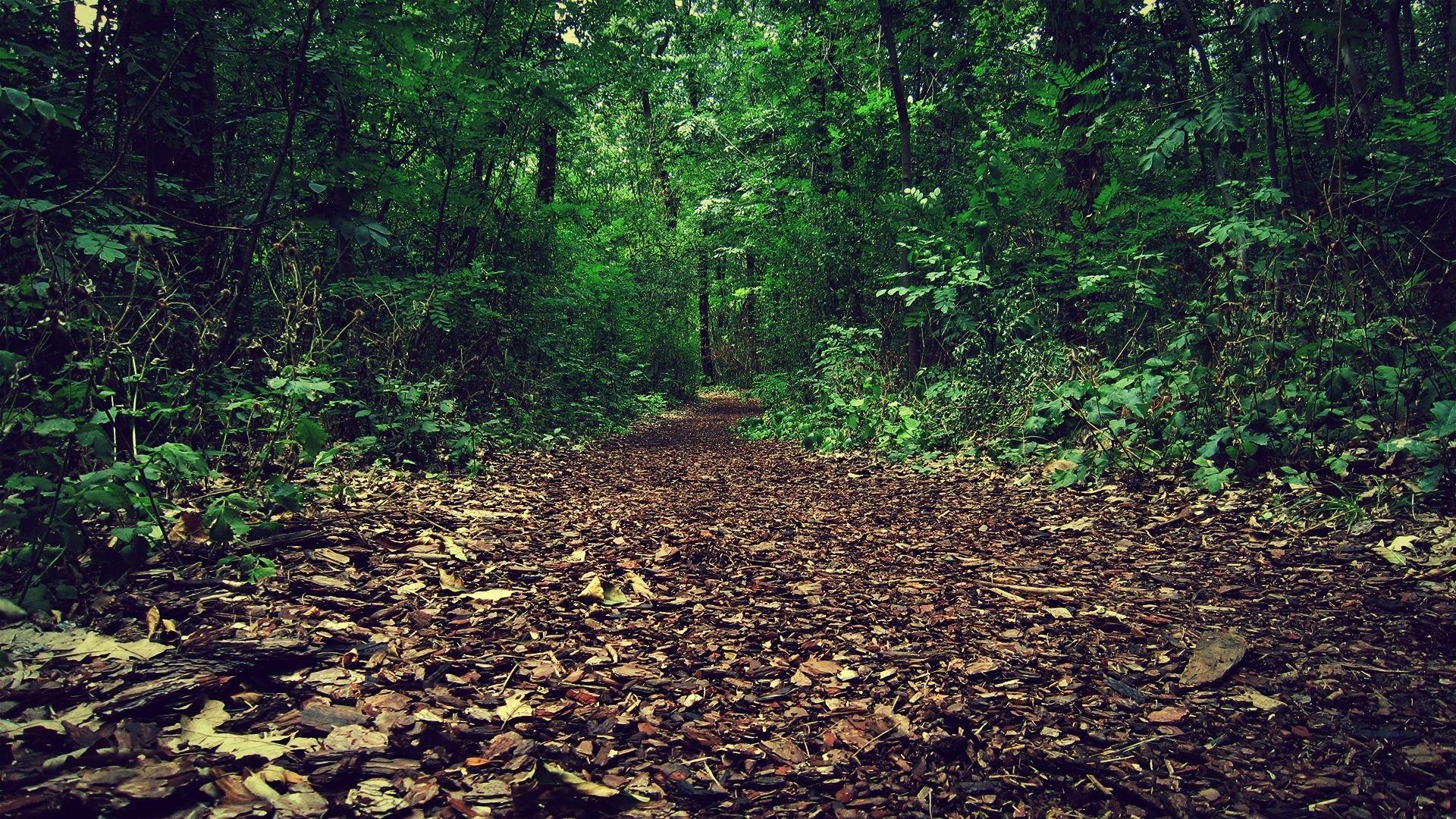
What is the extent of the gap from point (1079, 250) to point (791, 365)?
7.39 metres

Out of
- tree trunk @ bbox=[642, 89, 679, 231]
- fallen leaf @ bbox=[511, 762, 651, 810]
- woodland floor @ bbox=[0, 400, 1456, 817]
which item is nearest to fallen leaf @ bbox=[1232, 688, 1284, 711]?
woodland floor @ bbox=[0, 400, 1456, 817]

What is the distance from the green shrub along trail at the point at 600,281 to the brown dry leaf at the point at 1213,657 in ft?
0.25

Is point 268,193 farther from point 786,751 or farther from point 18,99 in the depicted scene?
point 786,751

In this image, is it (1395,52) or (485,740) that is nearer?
(485,740)

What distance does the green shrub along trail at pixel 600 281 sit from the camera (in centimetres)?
238

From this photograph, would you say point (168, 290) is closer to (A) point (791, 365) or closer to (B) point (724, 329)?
(A) point (791, 365)

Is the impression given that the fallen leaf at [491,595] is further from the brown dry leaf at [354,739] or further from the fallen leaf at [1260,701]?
the fallen leaf at [1260,701]

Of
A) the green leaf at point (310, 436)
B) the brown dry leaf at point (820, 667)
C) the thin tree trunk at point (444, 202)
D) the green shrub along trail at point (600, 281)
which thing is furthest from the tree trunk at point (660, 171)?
the brown dry leaf at point (820, 667)

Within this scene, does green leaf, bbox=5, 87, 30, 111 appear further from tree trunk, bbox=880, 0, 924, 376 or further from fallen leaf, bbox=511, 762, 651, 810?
tree trunk, bbox=880, 0, 924, 376

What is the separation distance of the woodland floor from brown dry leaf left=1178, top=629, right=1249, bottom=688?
43 millimetres

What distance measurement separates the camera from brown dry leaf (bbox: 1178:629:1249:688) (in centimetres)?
233

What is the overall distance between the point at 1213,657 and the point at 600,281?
11.5 meters

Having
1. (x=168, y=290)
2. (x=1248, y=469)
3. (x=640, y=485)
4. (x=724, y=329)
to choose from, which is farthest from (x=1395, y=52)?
(x=724, y=329)

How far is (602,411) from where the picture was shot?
1192cm
